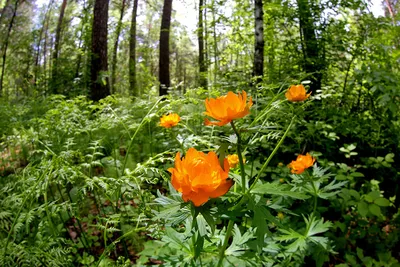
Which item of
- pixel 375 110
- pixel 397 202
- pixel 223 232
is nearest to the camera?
pixel 223 232

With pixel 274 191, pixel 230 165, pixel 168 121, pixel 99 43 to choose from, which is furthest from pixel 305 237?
pixel 99 43

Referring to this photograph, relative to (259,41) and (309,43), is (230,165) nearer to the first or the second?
(259,41)

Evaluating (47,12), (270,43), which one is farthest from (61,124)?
(47,12)

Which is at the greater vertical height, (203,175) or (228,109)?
(228,109)

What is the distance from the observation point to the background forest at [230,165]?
38.4 inches

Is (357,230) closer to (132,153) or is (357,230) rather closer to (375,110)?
(375,110)

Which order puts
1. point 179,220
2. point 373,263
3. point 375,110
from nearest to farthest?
point 179,220
point 373,263
point 375,110

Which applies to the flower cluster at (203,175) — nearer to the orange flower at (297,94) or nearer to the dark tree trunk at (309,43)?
the orange flower at (297,94)

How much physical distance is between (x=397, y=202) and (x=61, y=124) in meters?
3.11

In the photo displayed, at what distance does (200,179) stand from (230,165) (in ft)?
1.87

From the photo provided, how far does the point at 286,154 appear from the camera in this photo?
3.10 metres

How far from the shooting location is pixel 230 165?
1275mm

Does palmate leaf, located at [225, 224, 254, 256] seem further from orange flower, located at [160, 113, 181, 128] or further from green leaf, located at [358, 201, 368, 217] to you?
green leaf, located at [358, 201, 368, 217]

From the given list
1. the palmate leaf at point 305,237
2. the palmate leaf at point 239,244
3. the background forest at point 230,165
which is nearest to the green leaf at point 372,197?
the background forest at point 230,165
